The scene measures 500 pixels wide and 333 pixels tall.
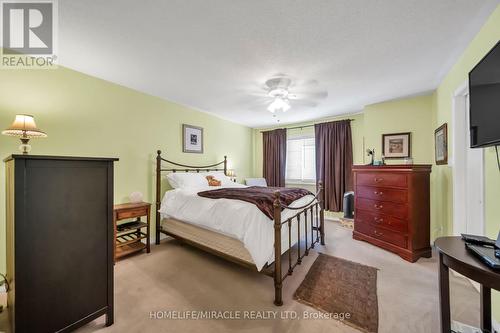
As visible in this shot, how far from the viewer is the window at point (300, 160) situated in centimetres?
509

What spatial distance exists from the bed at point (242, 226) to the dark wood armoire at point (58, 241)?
1.08 meters

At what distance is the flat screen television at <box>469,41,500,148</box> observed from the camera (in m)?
1.18

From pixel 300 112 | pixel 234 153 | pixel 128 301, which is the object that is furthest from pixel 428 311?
pixel 234 153

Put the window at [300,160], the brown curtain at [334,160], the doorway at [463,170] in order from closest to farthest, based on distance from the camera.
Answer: the doorway at [463,170]
the brown curtain at [334,160]
the window at [300,160]

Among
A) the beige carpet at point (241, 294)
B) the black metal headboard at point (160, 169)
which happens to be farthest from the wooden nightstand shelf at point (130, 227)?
the black metal headboard at point (160, 169)

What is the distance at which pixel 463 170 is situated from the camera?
2.32 m

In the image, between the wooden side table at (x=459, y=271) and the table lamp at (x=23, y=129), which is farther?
the table lamp at (x=23, y=129)

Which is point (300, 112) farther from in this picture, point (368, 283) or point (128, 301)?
point (128, 301)

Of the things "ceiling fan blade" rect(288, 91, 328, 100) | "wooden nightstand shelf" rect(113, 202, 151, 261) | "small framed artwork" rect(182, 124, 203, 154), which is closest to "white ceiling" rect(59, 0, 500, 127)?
"ceiling fan blade" rect(288, 91, 328, 100)

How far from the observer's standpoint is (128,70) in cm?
254

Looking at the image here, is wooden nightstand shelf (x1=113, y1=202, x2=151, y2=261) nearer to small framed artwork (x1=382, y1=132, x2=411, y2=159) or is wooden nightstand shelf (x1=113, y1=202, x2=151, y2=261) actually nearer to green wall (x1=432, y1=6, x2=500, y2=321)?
green wall (x1=432, y1=6, x2=500, y2=321)

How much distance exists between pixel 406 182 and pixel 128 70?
13.1ft

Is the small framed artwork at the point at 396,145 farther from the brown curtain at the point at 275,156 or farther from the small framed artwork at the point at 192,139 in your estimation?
the small framed artwork at the point at 192,139

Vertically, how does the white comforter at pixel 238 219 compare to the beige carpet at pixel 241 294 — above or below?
above
